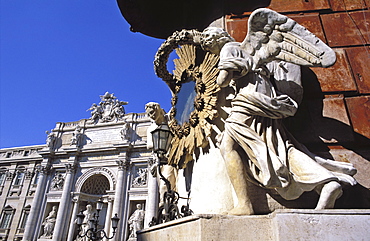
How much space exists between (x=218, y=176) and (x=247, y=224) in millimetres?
916

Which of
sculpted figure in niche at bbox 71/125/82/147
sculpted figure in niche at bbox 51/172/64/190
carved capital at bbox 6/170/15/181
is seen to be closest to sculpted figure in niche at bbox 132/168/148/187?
sculpted figure in niche at bbox 71/125/82/147

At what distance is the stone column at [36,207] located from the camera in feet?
82.0

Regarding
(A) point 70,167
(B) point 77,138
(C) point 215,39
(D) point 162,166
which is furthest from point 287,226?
(B) point 77,138

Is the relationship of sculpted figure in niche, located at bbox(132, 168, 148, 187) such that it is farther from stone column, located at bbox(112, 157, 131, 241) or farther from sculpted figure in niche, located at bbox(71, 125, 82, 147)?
sculpted figure in niche, located at bbox(71, 125, 82, 147)

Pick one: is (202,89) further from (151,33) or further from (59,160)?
(59,160)

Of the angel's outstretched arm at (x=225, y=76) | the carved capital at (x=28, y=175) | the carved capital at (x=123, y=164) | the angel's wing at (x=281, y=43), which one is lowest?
the angel's outstretched arm at (x=225, y=76)

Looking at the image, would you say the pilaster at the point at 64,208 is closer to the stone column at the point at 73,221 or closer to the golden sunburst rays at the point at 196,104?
the stone column at the point at 73,221

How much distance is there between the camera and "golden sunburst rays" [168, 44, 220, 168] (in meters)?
3.49

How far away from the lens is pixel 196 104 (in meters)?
3.69

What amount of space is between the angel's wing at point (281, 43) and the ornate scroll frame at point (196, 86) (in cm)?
72

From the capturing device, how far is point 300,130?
3.23 meters

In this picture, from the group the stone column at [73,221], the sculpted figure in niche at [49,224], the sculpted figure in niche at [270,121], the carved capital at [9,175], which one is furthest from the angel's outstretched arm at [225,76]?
the carved capital at [9,175]

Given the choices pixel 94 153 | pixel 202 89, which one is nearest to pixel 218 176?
pixel 202 89

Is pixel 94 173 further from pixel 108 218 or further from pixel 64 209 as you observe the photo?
pixel 108 218
